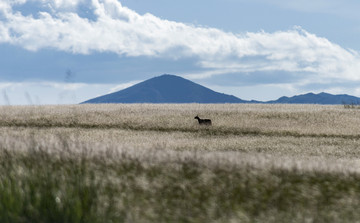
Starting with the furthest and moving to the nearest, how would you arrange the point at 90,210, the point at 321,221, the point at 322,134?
the point at 322,134
the point at 321,221
the point at 90,210

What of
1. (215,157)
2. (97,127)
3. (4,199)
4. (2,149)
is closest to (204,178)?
(215,157)

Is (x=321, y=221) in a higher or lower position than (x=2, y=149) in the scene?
lower

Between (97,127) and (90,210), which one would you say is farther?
(97,127)

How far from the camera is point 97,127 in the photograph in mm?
33750

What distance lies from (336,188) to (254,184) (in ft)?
4.94

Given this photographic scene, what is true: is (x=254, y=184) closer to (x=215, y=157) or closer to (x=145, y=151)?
(x=215, y=157)

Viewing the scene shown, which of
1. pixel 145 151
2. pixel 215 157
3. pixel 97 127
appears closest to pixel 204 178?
pixel 215 157

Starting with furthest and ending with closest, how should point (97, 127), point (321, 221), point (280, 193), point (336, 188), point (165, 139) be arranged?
point (97, 127) < point (165, 139) < point (336, 188) < point (280, 193) < point (321, 221)

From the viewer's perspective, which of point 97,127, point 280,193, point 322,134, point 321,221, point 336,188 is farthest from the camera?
point 97,127

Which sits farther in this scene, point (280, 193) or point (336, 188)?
point (336, 188)

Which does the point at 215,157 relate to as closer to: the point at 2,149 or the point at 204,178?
the point at 204,178

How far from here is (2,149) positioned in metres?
9.53

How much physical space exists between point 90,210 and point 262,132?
26818 mm

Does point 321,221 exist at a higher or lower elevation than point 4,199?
lower
